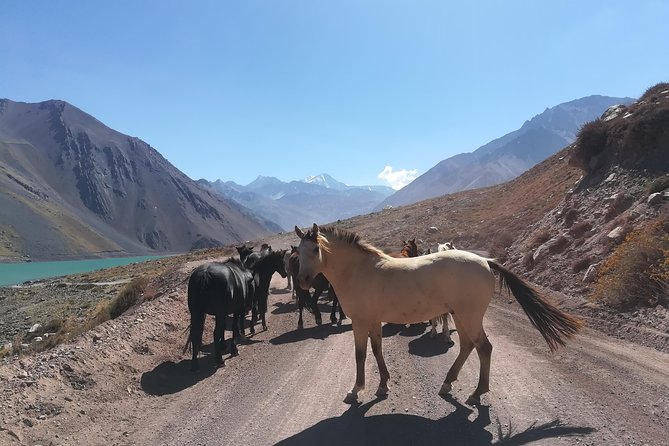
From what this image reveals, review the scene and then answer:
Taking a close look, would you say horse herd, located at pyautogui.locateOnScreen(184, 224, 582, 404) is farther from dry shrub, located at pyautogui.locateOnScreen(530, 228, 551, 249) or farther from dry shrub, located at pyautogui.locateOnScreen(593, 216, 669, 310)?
dry shrub, located at pyautogui.locateOnScreen(530, 228, 551, 249)

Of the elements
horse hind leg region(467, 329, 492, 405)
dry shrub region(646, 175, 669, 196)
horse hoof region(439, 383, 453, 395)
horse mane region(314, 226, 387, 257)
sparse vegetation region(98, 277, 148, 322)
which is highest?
dry shrub region(646, 175, 669, 196)

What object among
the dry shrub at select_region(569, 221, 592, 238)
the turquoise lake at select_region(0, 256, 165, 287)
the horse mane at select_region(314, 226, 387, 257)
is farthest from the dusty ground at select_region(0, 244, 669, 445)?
the turquoise lake at select_region(0, 256, 165, 287)

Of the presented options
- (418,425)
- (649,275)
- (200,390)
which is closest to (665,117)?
(649,275)

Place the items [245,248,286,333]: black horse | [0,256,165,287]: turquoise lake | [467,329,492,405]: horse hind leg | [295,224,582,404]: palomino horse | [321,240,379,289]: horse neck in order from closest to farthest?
[295,224,582,404]: palomino horse < [467,329,492,405]: horse hind leg < [321,240,379,289]: horse neck < [245,248,286,333]: black horse < [0,256,165,287]: turquoise lake

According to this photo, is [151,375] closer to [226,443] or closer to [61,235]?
[226,443]

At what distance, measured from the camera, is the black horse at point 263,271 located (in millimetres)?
13505

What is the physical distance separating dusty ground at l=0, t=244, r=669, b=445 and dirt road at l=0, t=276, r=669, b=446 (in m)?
0.02

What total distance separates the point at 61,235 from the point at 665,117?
186 meters

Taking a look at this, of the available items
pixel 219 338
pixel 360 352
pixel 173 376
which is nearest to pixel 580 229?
pixel 360 352

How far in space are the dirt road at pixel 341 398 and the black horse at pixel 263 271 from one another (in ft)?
10.3

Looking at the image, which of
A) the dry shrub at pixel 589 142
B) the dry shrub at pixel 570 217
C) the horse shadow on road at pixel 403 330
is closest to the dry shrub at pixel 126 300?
the horse shadow on road at pixel 403 330

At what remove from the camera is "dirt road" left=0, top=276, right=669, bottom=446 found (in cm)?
561

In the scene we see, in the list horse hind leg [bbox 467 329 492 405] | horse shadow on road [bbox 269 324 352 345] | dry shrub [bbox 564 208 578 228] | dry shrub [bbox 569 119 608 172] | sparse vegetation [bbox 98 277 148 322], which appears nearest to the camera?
horse hind leg [bbox 467 329 492 405]

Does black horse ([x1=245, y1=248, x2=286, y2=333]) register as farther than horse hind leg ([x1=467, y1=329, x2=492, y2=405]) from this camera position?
Yes
